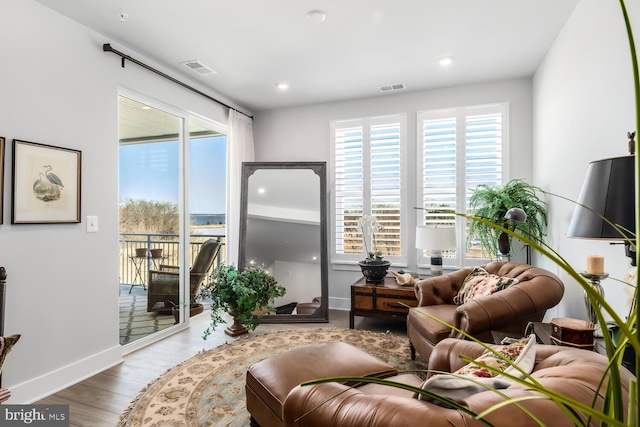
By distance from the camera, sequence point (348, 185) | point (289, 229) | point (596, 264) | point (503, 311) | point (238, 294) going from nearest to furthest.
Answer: point (596, 264), point (503, 311), point (238, 294), point (289, 229), point (348, 185)

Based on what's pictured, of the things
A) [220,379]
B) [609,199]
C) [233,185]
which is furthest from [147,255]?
[609,199]

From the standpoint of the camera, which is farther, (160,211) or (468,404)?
(160,211)

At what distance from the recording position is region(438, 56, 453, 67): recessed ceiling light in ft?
11.2

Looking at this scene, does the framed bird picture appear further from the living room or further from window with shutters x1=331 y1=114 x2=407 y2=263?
window with shutters x1=331 y1=114 x2=407 y2=263

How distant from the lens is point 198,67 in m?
3.62

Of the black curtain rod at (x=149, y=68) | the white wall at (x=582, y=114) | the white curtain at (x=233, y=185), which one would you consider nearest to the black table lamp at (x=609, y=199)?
the white wall at (x=582, y=114)

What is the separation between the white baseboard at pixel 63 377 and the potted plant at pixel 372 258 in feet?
8.06

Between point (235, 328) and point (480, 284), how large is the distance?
7.82 feet

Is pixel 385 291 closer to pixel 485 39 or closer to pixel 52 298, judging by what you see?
pixel 485 39

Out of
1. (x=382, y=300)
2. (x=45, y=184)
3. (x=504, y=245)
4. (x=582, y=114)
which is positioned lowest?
(x=382, y=300)

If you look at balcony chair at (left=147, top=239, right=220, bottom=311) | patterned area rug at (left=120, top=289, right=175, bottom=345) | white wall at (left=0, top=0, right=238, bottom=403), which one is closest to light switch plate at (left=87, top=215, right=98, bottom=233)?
white wall at (left=0, top=0, right=238, bottom=403)

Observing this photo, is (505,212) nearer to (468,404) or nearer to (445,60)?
(445,60)

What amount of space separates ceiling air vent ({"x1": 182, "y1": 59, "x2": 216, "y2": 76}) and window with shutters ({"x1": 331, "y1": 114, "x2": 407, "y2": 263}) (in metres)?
1.71

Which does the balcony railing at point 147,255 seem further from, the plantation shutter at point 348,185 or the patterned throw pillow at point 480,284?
the patterned throw pillow at point 480,284
